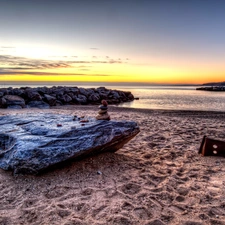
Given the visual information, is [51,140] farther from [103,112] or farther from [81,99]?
[81,99]

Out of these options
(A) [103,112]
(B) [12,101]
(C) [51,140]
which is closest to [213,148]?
(A) [103,112]

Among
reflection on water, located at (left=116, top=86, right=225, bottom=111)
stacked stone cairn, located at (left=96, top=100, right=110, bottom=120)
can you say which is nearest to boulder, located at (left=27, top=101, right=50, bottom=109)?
reflection on water, located at (left=116, top=86, right=225, bottom=111)

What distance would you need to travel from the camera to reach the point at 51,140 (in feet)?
13.6

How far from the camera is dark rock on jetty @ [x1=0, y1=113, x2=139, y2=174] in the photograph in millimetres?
3883

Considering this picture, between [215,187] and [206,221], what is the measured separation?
1104 mm

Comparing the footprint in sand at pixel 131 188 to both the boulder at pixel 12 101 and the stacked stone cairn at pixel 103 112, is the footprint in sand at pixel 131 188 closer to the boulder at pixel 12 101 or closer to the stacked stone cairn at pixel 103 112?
the stacked stone cairn at pixel 103 112

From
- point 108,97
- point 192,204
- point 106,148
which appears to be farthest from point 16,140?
point 108,97

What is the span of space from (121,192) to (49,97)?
17.2 metres

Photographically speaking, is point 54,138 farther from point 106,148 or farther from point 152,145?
point 152,145

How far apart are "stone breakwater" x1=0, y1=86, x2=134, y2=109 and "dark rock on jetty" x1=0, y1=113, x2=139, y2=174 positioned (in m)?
12.4

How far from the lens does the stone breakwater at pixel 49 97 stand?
1684 cm

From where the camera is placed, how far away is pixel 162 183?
12.8 feet

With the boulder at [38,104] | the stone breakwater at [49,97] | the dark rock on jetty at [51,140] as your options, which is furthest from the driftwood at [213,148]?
the boulder at [38,104]

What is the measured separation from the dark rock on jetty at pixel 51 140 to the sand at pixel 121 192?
31 centimetres
